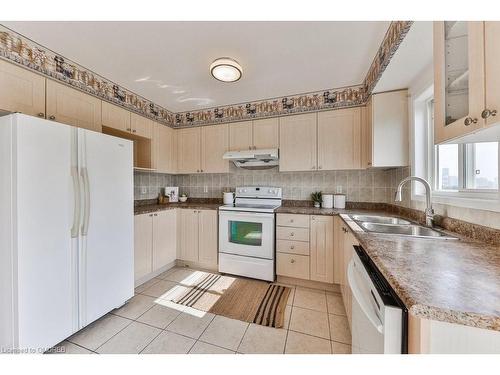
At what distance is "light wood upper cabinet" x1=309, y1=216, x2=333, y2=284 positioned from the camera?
7.27 feet

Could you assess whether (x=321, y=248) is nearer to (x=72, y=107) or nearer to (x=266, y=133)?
(x=266, y=133)

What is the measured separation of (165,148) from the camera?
3.06 meters

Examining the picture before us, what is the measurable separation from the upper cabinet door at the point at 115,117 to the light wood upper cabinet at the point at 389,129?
2809mm

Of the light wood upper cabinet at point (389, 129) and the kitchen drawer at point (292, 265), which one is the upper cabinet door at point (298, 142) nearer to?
the light wood upper cabinet at point (389, 129)

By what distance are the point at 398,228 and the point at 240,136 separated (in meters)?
2.15

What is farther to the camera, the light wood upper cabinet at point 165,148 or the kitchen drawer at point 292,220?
the light wood upper cabinet at point 165,148

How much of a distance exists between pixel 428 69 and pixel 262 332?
254cm

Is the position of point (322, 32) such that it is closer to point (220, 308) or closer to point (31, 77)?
point (31, 77)

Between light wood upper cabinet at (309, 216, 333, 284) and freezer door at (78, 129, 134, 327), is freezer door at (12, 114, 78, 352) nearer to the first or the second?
freezer door at (78, 129, 134, 327)

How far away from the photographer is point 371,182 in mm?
2588

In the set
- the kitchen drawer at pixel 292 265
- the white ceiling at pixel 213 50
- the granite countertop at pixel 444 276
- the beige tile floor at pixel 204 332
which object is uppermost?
the white ceiling at pixel 213 50

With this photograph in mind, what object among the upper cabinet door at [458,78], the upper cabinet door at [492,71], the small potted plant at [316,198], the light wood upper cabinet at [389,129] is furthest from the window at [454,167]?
the small potted plant at [316,198]

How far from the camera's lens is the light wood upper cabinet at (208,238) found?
107 inches

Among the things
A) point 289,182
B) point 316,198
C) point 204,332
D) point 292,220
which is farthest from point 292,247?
point 204,332
